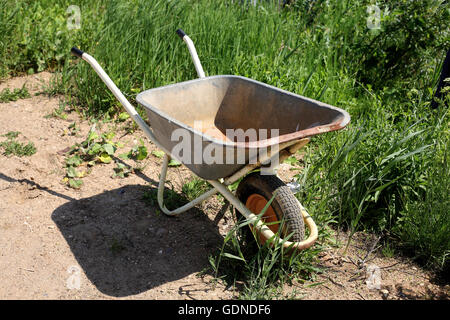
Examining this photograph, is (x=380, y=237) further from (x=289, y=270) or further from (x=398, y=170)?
(x=289, y=270)

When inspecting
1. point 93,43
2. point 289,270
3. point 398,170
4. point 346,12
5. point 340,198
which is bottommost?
point 289,270

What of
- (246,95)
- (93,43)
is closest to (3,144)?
(93,43)

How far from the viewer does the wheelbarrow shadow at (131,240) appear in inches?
96.7

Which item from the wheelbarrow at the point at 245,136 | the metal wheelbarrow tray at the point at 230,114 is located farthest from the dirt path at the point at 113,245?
the metal wheelbarrow tray at the point at 230,114

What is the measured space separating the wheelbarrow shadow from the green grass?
0.64 ft

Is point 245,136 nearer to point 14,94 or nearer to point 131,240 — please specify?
point 131,240

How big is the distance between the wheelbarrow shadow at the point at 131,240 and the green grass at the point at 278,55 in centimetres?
19

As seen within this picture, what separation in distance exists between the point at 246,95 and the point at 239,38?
4.08 feet

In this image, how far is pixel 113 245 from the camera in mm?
2613

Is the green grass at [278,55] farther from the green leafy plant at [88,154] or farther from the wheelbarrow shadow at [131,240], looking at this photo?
the green leafy plant at [88,154]

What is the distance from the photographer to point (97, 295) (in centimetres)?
233

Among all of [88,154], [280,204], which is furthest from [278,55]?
[280,204]

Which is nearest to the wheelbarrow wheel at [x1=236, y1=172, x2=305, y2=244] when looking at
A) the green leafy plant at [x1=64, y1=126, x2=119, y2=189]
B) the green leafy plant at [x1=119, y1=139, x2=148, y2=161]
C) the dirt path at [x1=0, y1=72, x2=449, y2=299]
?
the dirt path at [x1=0, y1=72, x2=449, y2=299]

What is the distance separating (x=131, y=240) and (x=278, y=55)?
214 centimetres
